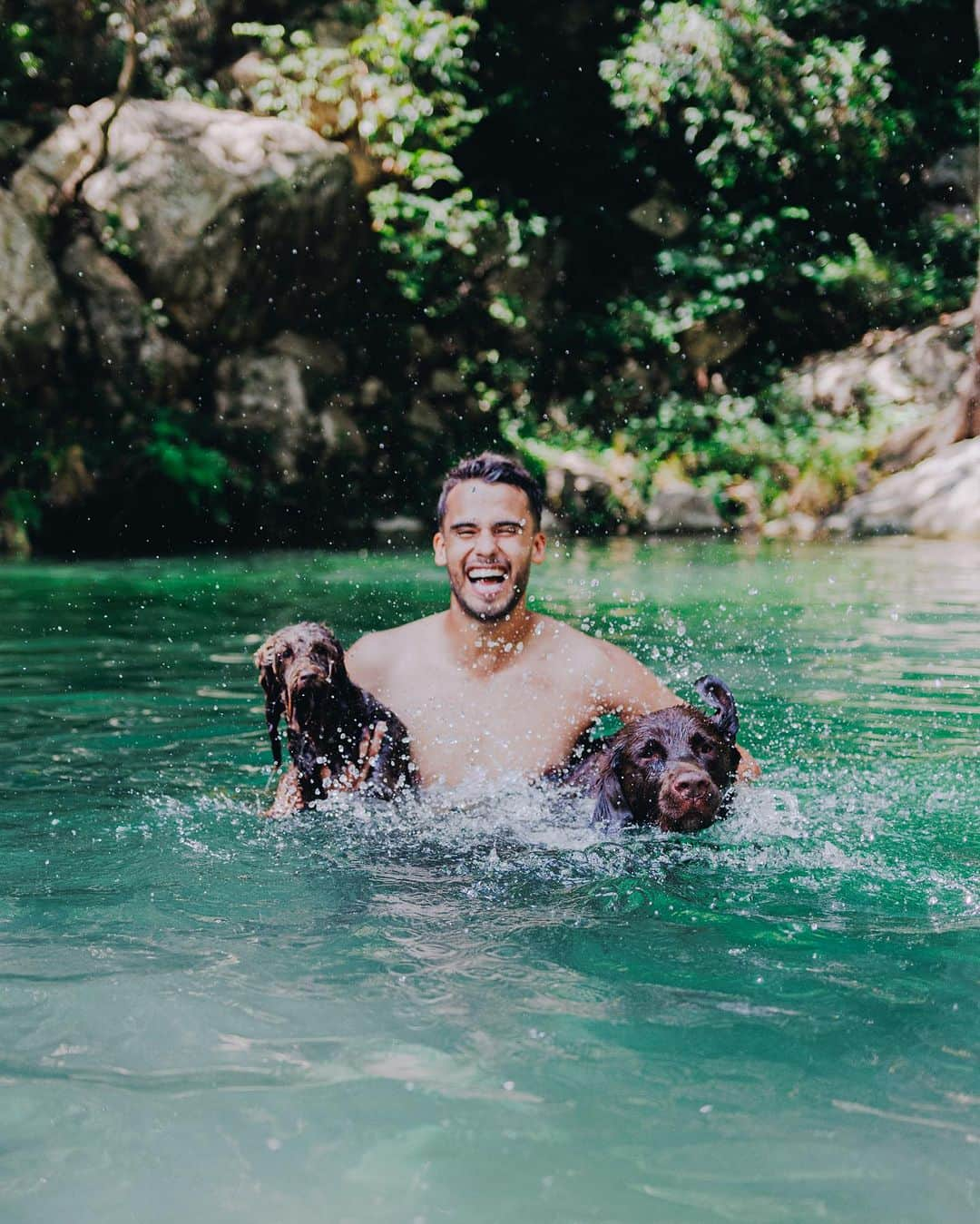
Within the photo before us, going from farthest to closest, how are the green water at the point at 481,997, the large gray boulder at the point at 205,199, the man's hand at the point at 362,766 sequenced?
the large gray boulder at the point at 205,199, the man's hand at the point at 362,766, the green water at the point at 481,997

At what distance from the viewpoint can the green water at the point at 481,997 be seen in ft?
5.74

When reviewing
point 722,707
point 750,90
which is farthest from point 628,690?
point 750,90

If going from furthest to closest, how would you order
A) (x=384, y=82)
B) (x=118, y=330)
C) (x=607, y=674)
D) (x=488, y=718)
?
(x=384, y=82), (x=118, y=330), (x=607, y=674), (x=488, y=718)

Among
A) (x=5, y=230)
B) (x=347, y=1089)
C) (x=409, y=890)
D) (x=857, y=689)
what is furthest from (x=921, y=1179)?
(x=5, y=230)

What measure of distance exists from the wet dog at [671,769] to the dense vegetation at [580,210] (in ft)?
38.0

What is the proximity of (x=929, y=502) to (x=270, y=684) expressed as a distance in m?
13.2

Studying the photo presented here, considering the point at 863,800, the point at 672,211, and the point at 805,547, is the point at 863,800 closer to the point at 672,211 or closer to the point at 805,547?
the point at 805,547

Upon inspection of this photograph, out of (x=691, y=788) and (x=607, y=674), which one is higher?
(x=607, y=674)

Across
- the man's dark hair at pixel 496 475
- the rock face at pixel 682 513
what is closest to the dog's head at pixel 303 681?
the man's dark hair at pixel 496 475

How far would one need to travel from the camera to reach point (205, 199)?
48.8 feet

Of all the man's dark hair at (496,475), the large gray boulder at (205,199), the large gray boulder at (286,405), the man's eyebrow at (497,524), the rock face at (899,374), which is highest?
the large gray boulder at (205,199)

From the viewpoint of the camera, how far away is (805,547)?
14430 mm

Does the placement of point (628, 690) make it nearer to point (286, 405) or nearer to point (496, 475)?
point (496, 475)

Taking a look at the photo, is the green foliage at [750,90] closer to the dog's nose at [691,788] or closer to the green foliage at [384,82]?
the green foliage at [384,82]
